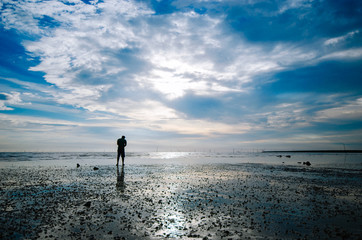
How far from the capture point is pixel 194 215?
9.09 m

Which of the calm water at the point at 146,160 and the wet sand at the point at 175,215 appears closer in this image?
the wet sand at the point at 175,215

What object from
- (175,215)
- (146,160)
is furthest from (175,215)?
(146,160)

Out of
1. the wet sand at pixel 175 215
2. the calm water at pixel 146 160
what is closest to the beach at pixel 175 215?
the wet sand at pixel 175 215

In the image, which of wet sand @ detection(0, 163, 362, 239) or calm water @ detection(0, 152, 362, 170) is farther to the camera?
calm water @ detection(0, 152, 362, 170)

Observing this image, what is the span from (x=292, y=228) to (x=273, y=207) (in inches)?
115

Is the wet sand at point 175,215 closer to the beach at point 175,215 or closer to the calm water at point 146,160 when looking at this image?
the beach at point 175,215

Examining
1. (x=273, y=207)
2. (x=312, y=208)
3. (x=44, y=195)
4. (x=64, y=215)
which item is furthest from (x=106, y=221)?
(x=312, y=208)

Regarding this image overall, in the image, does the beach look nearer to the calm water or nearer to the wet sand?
the wet sand

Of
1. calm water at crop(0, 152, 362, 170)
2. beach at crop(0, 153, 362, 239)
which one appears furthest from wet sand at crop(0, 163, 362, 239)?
calm water at crop(0, 152, 362, 170)

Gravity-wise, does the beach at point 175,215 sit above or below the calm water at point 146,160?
above

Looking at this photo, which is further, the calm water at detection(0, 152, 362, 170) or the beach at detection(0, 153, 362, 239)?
the calm water at detection(0, 152, 362, 170)

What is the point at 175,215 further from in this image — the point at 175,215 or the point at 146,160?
the point at 146,160

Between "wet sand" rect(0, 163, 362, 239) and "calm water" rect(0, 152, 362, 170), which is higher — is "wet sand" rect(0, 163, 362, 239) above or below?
above

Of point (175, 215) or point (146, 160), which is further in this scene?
point (146, 160)
